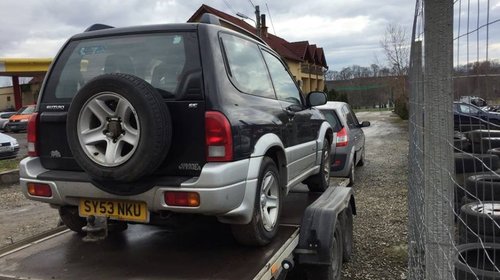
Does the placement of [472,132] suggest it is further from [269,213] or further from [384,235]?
[384,235]

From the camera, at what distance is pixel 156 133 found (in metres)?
2.91

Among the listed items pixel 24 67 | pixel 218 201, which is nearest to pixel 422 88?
pixel 218 201

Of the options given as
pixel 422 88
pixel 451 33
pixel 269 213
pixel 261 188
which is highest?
pixel 451 33

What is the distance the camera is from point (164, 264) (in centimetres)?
308

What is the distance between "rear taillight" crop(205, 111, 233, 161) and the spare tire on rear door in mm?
247

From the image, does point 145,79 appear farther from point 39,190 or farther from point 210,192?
point 39,190

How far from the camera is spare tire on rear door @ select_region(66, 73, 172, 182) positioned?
9.52ft

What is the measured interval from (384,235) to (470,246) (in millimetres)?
2881

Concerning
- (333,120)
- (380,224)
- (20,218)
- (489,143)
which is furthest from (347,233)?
(20,218)

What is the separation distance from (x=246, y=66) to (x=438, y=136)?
1.54 meters

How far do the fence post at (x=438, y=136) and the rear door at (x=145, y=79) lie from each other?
1.40m

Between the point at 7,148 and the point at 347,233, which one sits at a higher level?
the point at 7,148

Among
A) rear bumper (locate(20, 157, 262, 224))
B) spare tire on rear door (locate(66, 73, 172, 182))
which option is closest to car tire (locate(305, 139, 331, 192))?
rear bumper (locate(20, 157, 262, 224))

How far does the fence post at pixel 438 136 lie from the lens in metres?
2.86
